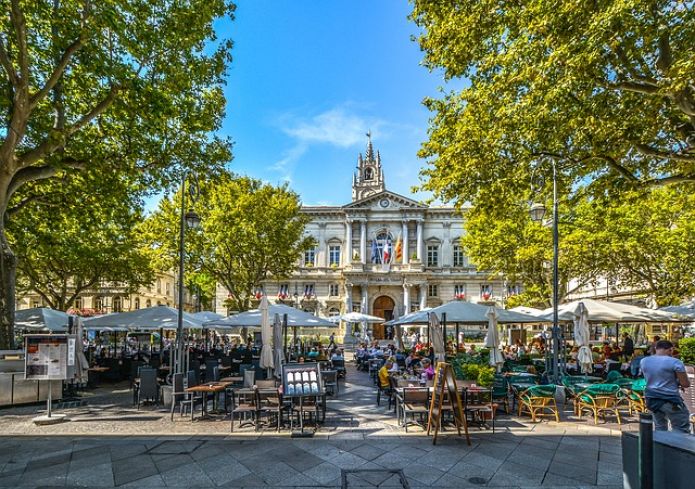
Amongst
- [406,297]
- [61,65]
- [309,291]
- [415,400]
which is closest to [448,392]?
[415,400]

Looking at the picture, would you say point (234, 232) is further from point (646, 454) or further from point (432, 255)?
point (432, 255)

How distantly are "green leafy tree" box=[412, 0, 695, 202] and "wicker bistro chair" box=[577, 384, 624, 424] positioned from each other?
5351 millimetres

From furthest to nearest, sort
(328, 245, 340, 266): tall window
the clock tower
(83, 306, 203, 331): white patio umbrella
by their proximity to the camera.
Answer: the clock tower → (328, 245, 340, 266): tall window → (83, 306, 203, 331): white patio umbrella

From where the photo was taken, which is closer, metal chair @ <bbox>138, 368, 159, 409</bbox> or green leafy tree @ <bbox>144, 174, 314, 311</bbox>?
metal chair @ <bbox>138, 368, 159, 409</bbox>

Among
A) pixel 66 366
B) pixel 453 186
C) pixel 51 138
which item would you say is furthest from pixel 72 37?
pixel 453 186

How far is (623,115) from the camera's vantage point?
1002 centimetres

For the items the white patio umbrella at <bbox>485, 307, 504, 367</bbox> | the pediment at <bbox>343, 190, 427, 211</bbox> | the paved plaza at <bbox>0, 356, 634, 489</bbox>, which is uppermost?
the pediment at <bbox>343, 190, 427, 211</bbox>

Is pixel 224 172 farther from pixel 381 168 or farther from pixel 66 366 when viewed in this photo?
pixel 381 168

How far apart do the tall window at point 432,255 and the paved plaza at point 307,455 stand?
38.6 metres

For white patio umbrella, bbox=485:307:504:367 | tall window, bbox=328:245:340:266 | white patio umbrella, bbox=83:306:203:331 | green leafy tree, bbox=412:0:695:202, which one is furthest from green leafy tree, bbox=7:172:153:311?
tall window, bbox=328:245:340:266

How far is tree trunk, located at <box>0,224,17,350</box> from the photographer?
41.1ft

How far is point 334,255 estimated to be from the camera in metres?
48.7

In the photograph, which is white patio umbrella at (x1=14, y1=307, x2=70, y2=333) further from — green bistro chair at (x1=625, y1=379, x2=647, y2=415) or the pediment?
the pediment

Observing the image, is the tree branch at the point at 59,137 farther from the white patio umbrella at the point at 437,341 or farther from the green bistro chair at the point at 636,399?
the green bistro chair at the point at 636,399
